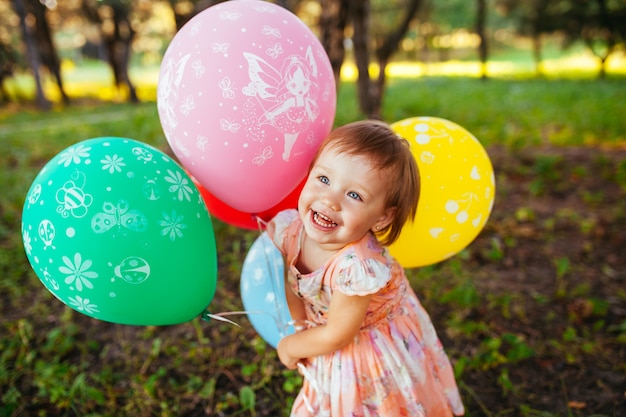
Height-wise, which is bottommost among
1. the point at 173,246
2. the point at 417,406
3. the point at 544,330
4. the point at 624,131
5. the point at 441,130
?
the point at 624,131

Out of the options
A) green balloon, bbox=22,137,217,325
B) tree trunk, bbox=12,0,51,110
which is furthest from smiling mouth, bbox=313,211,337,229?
tree trunk, bbox=12,0,51,110

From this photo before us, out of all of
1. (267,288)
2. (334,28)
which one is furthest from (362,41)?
(267,288)

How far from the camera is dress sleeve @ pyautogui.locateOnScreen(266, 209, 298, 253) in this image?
1.33 m

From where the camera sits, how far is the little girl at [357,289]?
43.3 inches

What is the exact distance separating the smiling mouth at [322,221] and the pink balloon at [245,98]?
0.24 metres

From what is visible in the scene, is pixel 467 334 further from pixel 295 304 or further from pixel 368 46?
pixel 368 46

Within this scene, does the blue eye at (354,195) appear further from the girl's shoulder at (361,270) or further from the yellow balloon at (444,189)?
the yellow balloon at (444,189)

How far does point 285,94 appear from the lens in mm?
1237

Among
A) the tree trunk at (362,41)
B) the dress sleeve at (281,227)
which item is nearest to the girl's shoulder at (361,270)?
the dress sleeve at (281,227)

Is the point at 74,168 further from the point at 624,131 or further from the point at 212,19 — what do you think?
the point at 624,131

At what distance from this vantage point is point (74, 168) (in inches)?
44.5

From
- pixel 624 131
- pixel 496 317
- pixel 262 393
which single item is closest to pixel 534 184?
pixel 496 317

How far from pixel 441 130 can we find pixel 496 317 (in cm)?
138

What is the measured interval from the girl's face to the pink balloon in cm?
20
